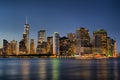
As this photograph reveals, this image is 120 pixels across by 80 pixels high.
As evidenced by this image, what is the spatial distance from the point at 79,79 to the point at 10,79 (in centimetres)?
1410

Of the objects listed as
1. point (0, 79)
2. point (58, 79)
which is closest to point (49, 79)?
point (58, 79)

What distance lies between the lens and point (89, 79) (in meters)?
64.6

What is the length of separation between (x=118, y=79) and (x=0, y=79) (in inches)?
926

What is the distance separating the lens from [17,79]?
67250mm

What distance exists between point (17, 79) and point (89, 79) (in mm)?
14628

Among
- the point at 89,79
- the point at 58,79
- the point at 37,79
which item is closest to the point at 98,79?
the point at 89,79

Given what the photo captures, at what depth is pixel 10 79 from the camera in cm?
6731

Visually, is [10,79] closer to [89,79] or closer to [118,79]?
[89,79]

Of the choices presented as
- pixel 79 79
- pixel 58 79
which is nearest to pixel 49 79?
pixel 58 79

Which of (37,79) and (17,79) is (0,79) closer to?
(17,79)

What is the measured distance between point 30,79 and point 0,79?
6.14 meters

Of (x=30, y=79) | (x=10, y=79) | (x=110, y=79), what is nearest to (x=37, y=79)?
(x=30, y=79)

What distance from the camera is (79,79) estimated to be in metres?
64.8

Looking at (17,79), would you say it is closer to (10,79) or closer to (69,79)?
(10,79)
